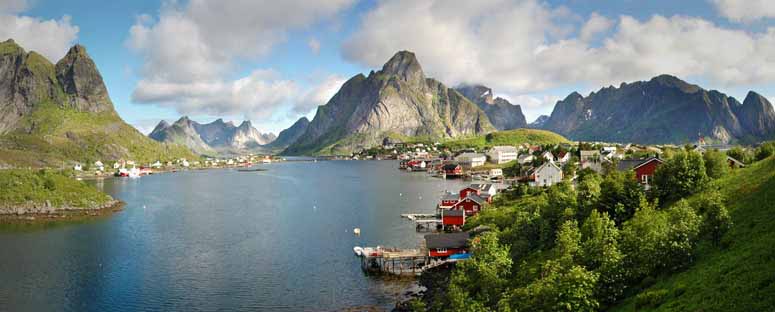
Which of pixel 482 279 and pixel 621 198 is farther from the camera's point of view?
pixel 621 198

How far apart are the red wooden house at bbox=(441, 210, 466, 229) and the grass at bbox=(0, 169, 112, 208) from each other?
60.9m

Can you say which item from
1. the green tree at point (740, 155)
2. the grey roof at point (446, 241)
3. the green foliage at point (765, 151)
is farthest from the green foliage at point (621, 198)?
the green tree at point (740, 155)

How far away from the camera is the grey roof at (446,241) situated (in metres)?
45.4

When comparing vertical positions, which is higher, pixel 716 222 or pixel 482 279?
pixel 716 222

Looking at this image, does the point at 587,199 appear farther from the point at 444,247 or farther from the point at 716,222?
the point at 716,222

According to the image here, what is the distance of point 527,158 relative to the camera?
129500mm

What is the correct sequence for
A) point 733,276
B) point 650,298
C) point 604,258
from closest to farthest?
point 733,276, point 650,298, point 604,258

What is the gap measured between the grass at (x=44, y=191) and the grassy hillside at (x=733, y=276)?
86736 mm

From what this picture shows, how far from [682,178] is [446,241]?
65.6 ft

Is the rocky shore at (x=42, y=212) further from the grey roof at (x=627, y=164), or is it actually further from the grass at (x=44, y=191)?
the grey roof at (x=627, y=164)

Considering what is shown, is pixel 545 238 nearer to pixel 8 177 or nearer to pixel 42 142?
pixel 8 177

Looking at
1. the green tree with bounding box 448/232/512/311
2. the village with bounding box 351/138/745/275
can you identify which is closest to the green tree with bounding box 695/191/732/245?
the green tree with bounding box 448/232/512/311

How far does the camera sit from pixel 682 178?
36.5m

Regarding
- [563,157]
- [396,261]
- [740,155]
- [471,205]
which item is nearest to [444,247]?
[396,261]
